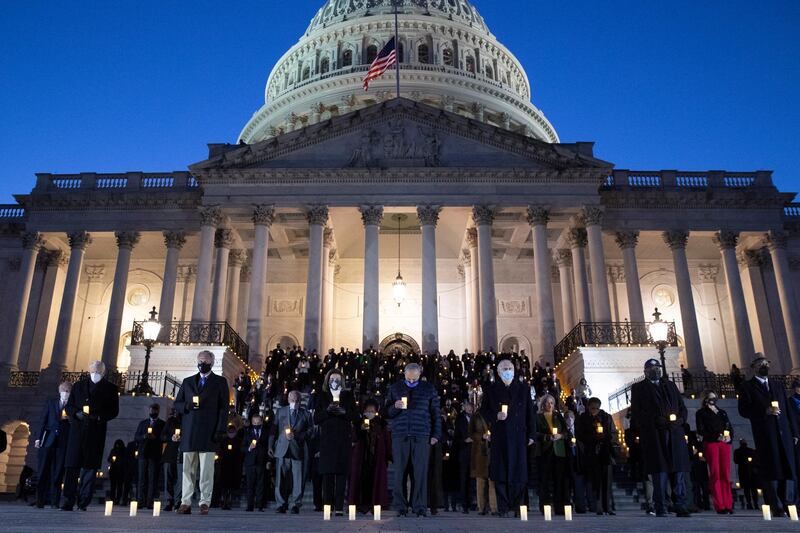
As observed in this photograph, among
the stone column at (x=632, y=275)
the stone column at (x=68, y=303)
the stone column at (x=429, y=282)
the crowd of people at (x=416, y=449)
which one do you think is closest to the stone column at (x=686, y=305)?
the stone column at (x=632, y=275)

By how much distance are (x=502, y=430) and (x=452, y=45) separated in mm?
60407

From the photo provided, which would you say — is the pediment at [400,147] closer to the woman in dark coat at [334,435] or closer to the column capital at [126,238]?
the column capital at [126,238]

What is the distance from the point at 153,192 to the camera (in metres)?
39.3

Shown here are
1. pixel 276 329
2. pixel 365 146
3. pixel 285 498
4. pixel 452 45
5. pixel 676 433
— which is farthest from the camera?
pixel 452 45

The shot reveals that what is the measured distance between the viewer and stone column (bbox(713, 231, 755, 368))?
3662 cm

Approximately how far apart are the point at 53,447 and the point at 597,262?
27.7 metres

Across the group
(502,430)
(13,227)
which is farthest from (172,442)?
(13,227)

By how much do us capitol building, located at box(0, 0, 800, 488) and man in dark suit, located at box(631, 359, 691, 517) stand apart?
70.5ft

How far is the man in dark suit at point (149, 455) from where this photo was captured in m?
14.6

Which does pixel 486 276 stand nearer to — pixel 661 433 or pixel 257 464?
pixel 257 464

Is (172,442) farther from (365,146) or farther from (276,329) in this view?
(276,329)

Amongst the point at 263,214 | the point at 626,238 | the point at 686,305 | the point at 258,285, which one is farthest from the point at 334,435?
the point at 626,238

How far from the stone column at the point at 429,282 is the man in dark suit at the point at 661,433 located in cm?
2169

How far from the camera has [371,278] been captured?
114ft
